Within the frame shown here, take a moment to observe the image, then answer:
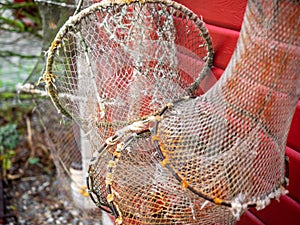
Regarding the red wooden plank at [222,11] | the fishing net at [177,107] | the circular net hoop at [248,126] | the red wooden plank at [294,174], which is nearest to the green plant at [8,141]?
the fishing net at [177,107]

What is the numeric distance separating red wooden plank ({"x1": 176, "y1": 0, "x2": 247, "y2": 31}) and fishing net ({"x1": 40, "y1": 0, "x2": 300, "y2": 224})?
0.17m

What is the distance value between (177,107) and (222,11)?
78cm

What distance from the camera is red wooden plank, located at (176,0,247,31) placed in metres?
1.77

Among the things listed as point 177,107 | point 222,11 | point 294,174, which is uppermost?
point 222,11

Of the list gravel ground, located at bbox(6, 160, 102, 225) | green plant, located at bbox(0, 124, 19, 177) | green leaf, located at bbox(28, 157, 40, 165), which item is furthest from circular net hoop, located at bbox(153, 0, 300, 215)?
green plant, located at bbox(0, 124, 19, 177)

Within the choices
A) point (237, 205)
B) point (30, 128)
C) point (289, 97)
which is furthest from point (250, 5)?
point (30, 128)

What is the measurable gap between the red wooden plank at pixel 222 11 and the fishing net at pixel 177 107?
173mm

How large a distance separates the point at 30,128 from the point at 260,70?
3.99 m

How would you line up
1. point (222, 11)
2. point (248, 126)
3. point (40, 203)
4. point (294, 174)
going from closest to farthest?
point (248, 126), point (294, 174), point (222, 11), point (40, 203)

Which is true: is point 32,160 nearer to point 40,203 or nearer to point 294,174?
point 40,203

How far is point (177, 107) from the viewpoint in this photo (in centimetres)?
129

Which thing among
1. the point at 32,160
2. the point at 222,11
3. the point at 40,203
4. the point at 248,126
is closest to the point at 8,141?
the point at 32,160

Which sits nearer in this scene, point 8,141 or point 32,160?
point 32,160

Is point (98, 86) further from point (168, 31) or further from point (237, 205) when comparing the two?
point (237, 205)
